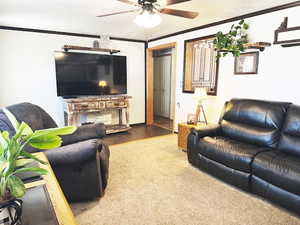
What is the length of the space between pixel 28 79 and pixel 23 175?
3327 millimetres

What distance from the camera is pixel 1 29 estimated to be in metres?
3.64

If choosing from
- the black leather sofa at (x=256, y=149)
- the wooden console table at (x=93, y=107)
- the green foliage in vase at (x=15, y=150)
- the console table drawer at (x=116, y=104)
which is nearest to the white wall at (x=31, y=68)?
the wooden console table at (x=93, y=107)

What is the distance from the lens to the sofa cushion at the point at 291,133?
2164 mm

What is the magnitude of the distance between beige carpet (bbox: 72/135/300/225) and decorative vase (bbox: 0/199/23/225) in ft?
3.54

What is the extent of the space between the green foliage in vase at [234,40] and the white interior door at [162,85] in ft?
10.3

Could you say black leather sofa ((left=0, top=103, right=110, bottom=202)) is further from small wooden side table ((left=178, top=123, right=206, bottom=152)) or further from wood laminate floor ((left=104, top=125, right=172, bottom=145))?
wood laminate floor ((left=104, top=125, right=172, bottom=145))

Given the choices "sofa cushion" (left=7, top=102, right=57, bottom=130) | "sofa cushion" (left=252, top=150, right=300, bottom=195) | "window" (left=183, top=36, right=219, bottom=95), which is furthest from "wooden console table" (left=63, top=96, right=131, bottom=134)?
"sofa cushion" (left=252, top=150, right=300, bottom=195)

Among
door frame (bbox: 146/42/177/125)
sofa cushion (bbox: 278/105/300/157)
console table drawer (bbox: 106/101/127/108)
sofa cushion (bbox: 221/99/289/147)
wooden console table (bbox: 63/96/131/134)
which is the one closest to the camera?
sofa cushion (bbox: 278/105/300/157)

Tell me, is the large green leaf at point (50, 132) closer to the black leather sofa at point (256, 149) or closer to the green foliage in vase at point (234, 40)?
the black leather sofa at point (256, 149)

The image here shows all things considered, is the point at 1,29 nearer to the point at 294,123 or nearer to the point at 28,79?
the point at 28,79

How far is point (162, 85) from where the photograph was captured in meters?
6.55

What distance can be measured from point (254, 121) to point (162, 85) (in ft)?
13.8

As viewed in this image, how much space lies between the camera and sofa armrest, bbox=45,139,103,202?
1780 mm

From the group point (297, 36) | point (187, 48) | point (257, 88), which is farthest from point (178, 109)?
point (297, 36)
